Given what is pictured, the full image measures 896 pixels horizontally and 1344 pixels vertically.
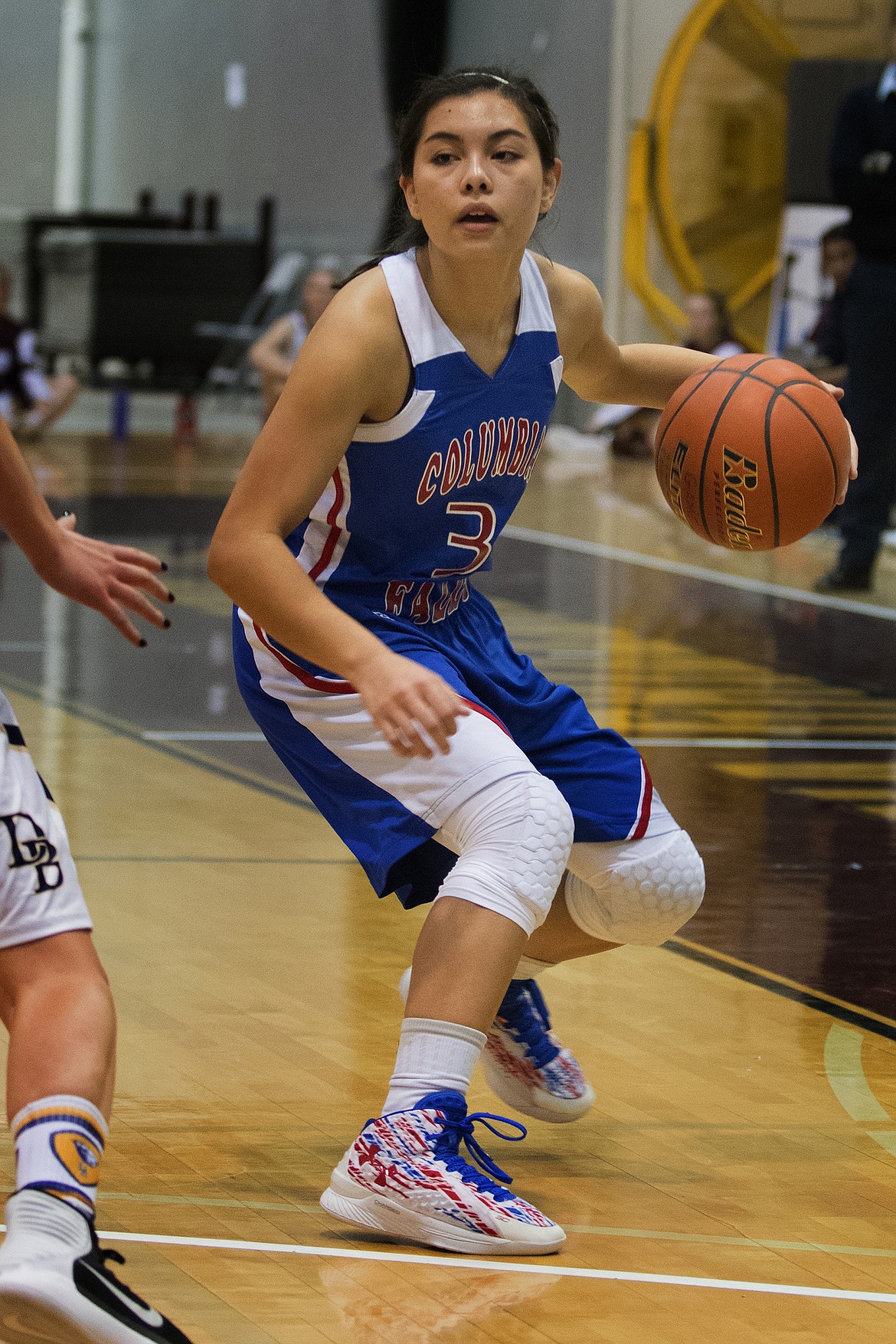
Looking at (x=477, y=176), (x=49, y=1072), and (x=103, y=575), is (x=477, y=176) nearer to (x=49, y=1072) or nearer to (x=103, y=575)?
(x=103, y=575)

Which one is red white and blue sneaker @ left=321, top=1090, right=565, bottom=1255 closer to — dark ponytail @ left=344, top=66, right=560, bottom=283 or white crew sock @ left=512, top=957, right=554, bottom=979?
white crew sock @ left=512, top=957, right=554, bottom=979

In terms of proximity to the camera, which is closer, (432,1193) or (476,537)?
(432,1193)

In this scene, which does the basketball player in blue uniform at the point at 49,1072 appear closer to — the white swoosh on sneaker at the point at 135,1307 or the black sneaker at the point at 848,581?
the white swoosh on sneaker at the point at 135,1307

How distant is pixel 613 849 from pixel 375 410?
2.12 feet

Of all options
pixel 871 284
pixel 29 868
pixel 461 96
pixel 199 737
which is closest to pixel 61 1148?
pixel 29 868

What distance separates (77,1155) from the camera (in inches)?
82.0

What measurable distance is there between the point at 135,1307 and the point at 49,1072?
250 millimetres

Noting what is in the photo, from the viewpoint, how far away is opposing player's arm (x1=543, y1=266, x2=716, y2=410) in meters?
3.05

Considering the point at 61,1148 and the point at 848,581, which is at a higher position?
the point at 61,1148

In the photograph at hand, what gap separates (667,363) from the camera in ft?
10.8

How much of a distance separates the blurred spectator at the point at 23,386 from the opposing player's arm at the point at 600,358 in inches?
475

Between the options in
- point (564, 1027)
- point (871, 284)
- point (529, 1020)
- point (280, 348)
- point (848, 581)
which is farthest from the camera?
point (280, 348)

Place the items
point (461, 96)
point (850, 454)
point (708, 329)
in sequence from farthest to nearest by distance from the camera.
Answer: point (708, 329) → point (850, 454) → point (461, 96)

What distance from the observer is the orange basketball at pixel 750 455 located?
126 inches
